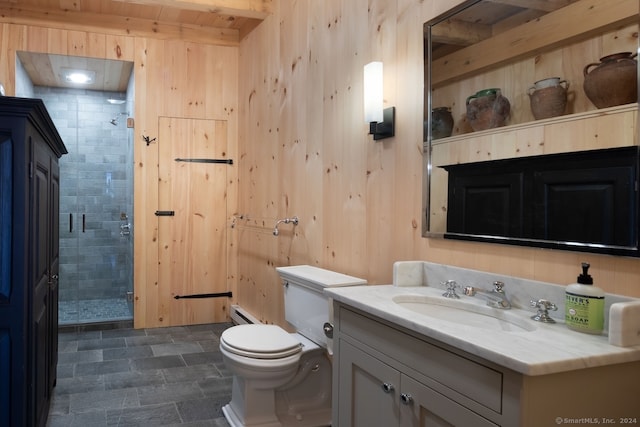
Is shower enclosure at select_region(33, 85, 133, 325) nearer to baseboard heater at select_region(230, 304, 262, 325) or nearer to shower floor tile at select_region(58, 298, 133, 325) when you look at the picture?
shower floor tile at select_region(58, 298, 133, 325)

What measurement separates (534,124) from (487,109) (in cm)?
24

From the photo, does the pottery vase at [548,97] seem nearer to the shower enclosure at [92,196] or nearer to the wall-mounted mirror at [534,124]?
the wall-mounted mirror at [534,124]

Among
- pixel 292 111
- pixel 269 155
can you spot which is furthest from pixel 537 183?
pixel 269 155

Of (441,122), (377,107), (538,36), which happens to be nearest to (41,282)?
(377,107)

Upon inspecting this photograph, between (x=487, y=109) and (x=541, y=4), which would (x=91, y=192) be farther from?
(x=541, y=4)

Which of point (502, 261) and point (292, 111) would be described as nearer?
point (502, 261)

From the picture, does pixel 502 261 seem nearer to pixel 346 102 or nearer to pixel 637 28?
pixel 637 28

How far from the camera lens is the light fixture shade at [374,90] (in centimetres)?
219

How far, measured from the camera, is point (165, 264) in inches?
176

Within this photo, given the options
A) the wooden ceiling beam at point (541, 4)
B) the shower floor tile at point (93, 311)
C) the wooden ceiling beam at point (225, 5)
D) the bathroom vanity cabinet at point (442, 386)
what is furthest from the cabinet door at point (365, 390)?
the shower floor tile at point (93, 311)

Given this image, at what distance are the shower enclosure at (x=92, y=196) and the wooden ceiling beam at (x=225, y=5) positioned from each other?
1.85 metres

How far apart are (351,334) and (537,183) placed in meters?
0.79

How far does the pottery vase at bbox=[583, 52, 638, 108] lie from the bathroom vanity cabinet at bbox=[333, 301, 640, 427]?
2.22 ft

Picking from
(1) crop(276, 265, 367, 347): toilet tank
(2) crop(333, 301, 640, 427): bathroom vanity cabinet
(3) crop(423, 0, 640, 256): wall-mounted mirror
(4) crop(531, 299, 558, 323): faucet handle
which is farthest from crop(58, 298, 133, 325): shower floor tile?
(4) crop(531, 299, 558, 323): faucet handle
